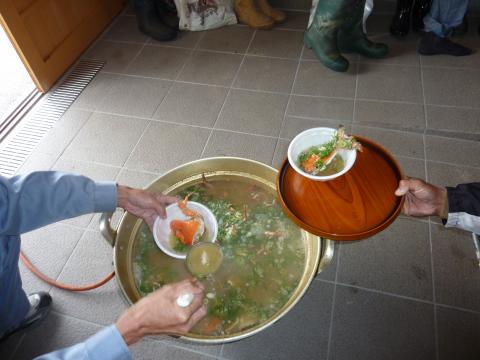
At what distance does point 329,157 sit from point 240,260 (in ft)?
1.47

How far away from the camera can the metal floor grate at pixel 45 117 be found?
2.03m

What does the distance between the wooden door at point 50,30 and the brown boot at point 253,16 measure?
3.64 ft

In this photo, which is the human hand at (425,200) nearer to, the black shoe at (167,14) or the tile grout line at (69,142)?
the tile grout line at (69,142)

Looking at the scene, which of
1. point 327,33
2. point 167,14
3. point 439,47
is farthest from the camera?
point 167,14

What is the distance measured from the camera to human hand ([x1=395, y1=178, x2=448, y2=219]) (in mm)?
1169

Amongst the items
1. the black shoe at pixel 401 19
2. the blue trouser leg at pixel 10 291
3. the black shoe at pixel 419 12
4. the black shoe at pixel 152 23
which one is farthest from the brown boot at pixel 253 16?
the blue trouser leg at pixel 10 291

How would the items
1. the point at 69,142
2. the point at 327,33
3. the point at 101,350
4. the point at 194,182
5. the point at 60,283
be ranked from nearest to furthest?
the point at 101,350
the point at 194,182
the point at 60,283
the point at 69,142
the point at 327,33

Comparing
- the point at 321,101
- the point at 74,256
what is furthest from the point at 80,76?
the point at 321,101

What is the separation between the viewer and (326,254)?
41.0 inches

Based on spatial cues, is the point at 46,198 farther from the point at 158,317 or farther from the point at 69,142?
the point at 69,142

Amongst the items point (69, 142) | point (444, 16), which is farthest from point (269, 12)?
point (69, 142)

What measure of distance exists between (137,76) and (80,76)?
0.42 metres

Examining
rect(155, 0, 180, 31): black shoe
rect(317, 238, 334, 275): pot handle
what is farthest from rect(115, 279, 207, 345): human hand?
rect(155, 0, 180, 31): black shoe

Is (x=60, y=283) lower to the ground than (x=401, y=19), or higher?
lower
